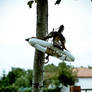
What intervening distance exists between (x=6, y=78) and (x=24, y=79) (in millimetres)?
6556

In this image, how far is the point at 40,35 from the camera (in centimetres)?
191

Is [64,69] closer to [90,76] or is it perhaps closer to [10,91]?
[10,91]

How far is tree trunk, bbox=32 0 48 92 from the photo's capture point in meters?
1.82

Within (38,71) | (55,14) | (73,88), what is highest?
(55,14)

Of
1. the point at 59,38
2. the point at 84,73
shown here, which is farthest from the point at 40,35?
the point at 84,73

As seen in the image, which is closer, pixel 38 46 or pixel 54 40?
pixel 38 46

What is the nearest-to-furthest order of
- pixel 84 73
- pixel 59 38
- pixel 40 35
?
pixel 40 35 < pixel 59 38 < pixel 84 73

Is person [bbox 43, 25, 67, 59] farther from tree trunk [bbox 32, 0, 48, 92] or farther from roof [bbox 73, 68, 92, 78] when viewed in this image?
roof [bbox 73, 68, 92, 78]

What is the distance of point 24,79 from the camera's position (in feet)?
99.0

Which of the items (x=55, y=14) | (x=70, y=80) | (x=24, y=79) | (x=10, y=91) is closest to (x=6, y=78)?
(x=24, y=79)

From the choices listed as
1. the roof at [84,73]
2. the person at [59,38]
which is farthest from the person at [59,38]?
the roof at [84,73]

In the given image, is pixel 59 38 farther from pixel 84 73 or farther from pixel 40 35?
pixel 84 73

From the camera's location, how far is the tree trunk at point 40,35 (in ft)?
5.96

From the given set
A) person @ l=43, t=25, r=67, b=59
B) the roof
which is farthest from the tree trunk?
the roof
